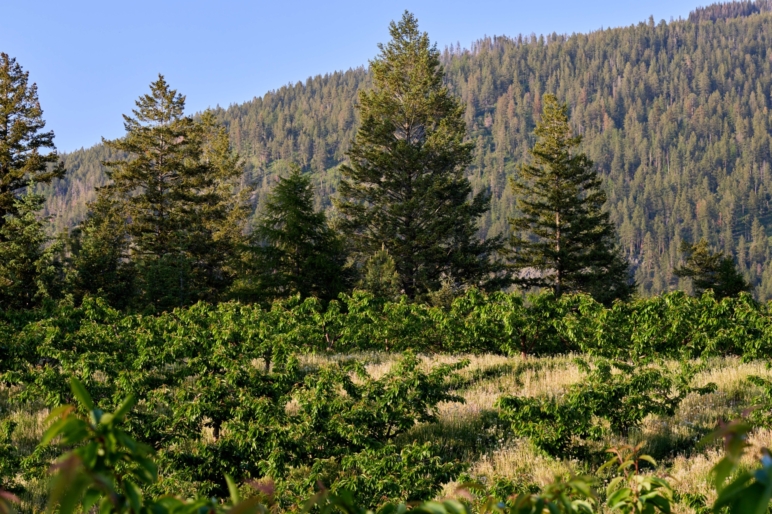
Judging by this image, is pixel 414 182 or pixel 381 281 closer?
pixel 381 281

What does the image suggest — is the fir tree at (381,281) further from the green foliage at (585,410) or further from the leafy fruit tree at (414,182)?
the green foliage at (585,410)

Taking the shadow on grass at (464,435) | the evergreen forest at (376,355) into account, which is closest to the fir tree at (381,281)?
the evergreen forest at (376,355)

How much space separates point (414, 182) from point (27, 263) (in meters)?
18.3

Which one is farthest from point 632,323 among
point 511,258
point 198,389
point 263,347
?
point 511,258

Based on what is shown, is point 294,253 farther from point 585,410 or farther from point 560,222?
point 585,410

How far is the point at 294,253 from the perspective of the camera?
27.8 meters

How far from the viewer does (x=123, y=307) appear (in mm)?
28547

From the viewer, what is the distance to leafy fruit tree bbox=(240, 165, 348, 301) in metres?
27.4

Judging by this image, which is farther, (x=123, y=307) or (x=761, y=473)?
(x=123, y=307)

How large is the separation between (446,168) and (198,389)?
93.8ft

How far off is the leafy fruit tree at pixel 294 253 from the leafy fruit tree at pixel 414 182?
604cm

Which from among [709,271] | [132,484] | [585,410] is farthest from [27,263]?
[709,271]

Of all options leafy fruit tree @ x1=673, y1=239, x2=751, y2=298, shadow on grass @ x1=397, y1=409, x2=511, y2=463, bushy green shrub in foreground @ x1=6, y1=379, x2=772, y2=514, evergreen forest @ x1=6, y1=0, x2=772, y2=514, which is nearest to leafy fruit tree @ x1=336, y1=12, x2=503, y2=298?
evergreen forest @ x1=6, y1=0, x2=772, y2=514

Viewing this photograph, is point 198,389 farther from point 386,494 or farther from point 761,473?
point 761,473
